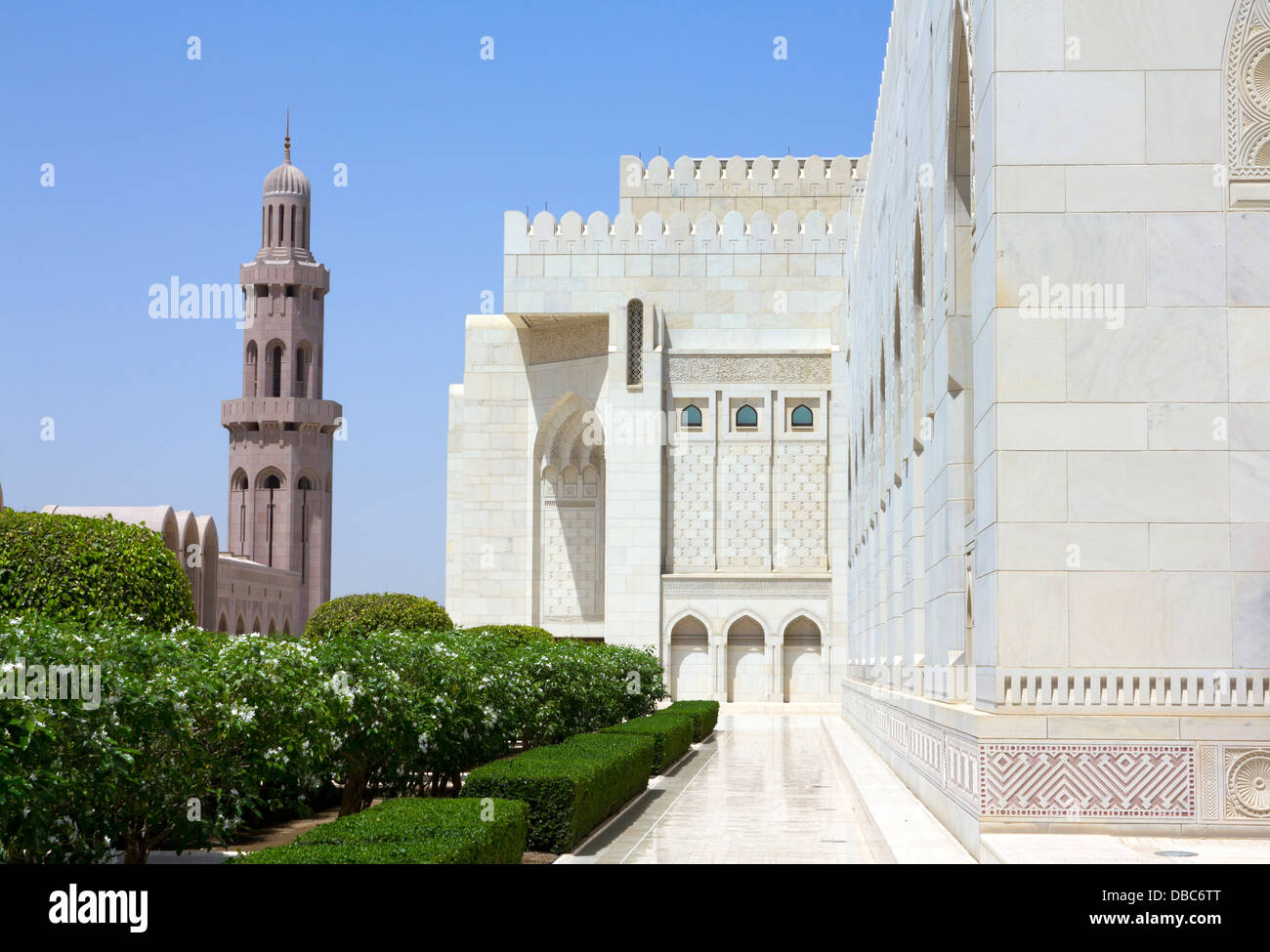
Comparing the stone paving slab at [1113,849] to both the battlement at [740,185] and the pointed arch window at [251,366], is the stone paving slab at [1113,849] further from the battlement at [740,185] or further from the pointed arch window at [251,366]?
the pointed arch window at [251,366]

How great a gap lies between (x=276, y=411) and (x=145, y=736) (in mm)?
51376

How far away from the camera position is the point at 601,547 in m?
31.0

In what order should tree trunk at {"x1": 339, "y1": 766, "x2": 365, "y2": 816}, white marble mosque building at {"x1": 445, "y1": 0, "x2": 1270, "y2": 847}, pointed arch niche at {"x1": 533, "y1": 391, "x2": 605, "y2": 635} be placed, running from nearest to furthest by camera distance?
white marble mosque building at {"x1": 445, "y1": 0, "x2": 1270, "y2": 847}
tree trunk at {"x1": 339, "y1": 766, "x2": 365, "y2": 816}
pointed arch niche at {"x1": 533, "y1": 391, "x2": 605, "y2": 635}

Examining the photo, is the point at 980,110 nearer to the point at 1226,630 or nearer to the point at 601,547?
the point at 1226,630

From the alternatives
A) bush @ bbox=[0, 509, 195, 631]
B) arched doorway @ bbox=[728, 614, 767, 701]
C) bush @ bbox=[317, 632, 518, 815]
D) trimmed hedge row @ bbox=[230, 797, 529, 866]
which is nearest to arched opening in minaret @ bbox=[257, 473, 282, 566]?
arched doorway @ bbox=[728, 614, 767, 701]

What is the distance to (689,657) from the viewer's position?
28.8 meters

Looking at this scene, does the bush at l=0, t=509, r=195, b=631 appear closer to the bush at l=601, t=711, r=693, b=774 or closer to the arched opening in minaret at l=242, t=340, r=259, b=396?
the bush at l=601, t=711, r=693, b=774

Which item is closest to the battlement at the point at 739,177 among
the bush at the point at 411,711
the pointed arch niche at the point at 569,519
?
the pointed arch niche at the point at 569,519

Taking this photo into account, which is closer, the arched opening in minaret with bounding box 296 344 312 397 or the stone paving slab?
the stone paving slab

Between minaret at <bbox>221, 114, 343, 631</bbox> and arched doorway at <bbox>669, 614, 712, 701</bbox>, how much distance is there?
30760 millimetres

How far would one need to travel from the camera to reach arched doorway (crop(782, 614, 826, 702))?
2872 cm

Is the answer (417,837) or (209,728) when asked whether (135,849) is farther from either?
(417,837)

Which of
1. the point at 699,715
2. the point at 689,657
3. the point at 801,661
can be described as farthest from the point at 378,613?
the point at 801,661

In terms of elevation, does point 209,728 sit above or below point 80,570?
below
